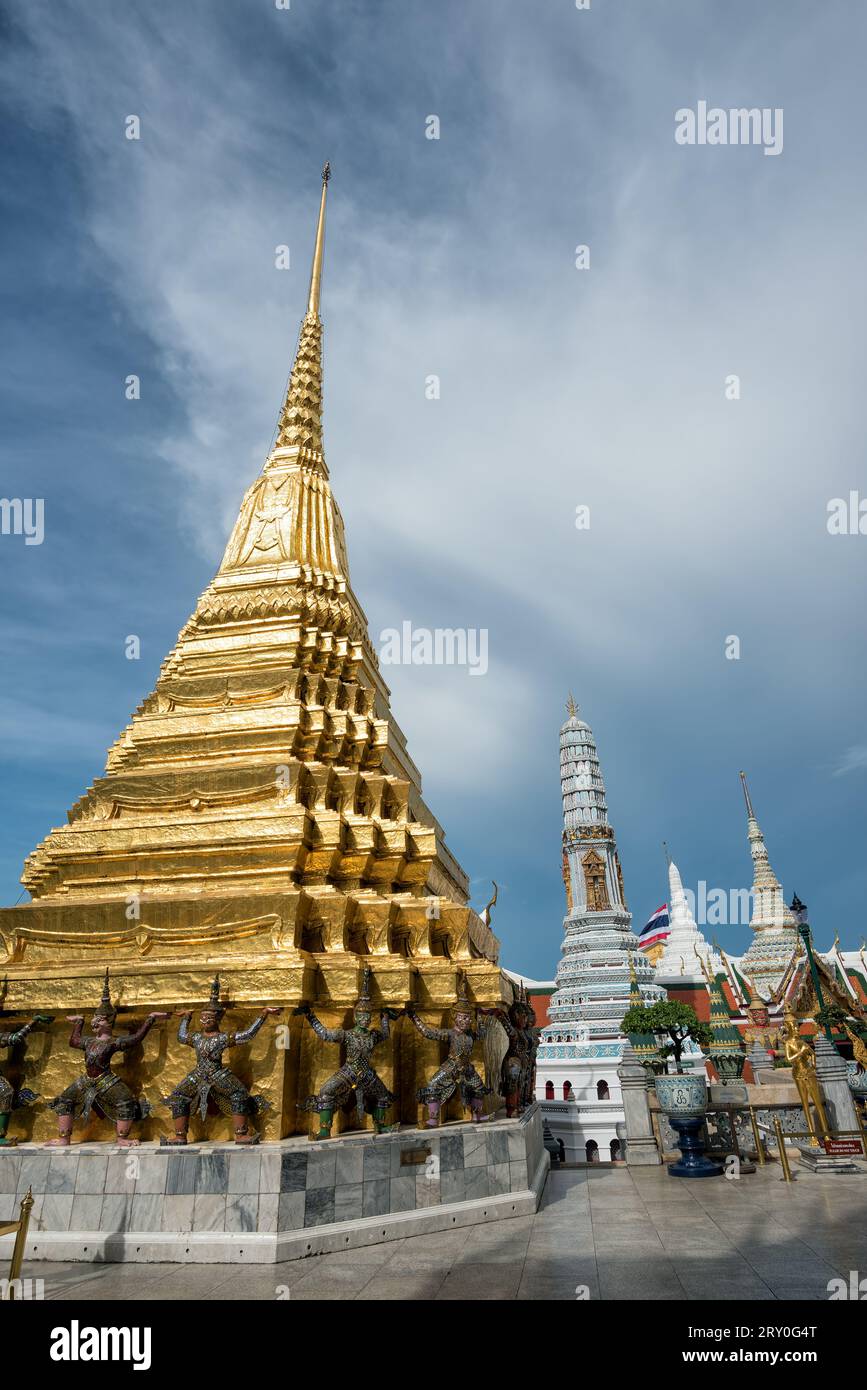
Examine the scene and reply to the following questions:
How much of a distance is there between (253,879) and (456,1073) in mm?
4326

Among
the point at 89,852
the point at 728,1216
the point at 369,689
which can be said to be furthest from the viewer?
the point at 369,689

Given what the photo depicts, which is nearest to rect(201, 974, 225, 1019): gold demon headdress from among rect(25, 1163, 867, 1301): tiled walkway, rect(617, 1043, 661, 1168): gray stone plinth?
rect(25, 1163, 867, 1301): tiled walkway

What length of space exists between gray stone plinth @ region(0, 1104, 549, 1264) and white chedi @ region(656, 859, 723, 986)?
53574mm

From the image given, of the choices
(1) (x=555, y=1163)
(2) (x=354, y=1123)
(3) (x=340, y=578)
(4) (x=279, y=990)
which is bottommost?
(1) (x=555, y=1163)

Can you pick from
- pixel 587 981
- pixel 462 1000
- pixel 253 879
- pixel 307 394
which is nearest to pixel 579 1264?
pixel 462 1000

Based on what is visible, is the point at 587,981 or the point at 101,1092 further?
the point at 587,981

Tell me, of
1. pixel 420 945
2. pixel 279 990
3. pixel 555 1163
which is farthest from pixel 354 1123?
pixel 555 1163

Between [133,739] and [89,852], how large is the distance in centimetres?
→ 283

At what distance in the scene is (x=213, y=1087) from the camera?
9469 millimetres

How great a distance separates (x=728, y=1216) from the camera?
32.5 feet

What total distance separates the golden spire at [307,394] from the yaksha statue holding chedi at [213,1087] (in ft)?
56.1

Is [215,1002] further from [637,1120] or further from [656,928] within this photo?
[656,928]
